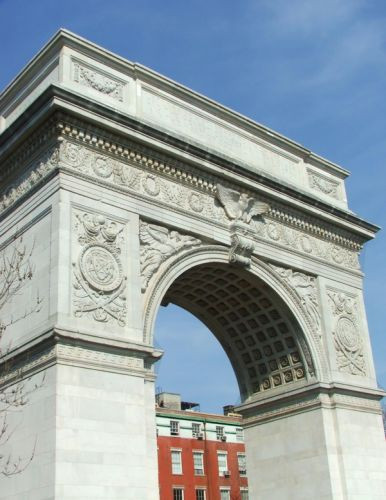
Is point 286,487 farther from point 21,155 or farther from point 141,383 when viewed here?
point 21,155

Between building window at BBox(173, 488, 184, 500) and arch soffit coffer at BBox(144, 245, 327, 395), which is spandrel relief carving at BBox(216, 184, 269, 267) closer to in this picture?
arch soffit coffer at BBox(144, 245, 327, 395)

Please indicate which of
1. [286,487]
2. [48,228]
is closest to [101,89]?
[48,228]

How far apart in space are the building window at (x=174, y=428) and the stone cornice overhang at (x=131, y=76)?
Answer: 84.3 ft

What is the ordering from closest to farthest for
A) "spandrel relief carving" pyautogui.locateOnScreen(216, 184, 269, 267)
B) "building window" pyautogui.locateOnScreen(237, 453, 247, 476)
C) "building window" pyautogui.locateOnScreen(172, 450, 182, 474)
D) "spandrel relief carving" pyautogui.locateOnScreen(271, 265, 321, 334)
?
1. "spandrel relief carving" pyautogui.locateOnScreen(216, 184, 269, 267)
2. "spandrel relief carving" pyautogui.locateOnScreen(271, 265, 321, 334)
3. "building window" pyautogui.locateOnScreen(172, 450, 182, 474)
4. "building window" pyautogui.locateOnScreen(237, 453, 247, 476)

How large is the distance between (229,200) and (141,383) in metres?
6.92


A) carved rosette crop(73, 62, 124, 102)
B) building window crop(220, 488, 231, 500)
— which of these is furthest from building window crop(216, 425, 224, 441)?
carved rosette crop(73, 62, 124, 102)

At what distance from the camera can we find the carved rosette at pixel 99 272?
59.4 ft

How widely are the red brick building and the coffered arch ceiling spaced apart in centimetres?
2139

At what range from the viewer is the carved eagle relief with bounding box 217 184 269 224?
22.7 metres

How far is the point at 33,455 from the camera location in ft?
53.7

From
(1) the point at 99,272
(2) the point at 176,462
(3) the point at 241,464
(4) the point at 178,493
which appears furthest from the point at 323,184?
(3) the point at 241,464

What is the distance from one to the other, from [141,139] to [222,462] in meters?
33.6

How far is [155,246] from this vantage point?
20422 millimetres

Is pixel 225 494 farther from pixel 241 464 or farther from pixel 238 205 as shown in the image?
pixel 238 205
